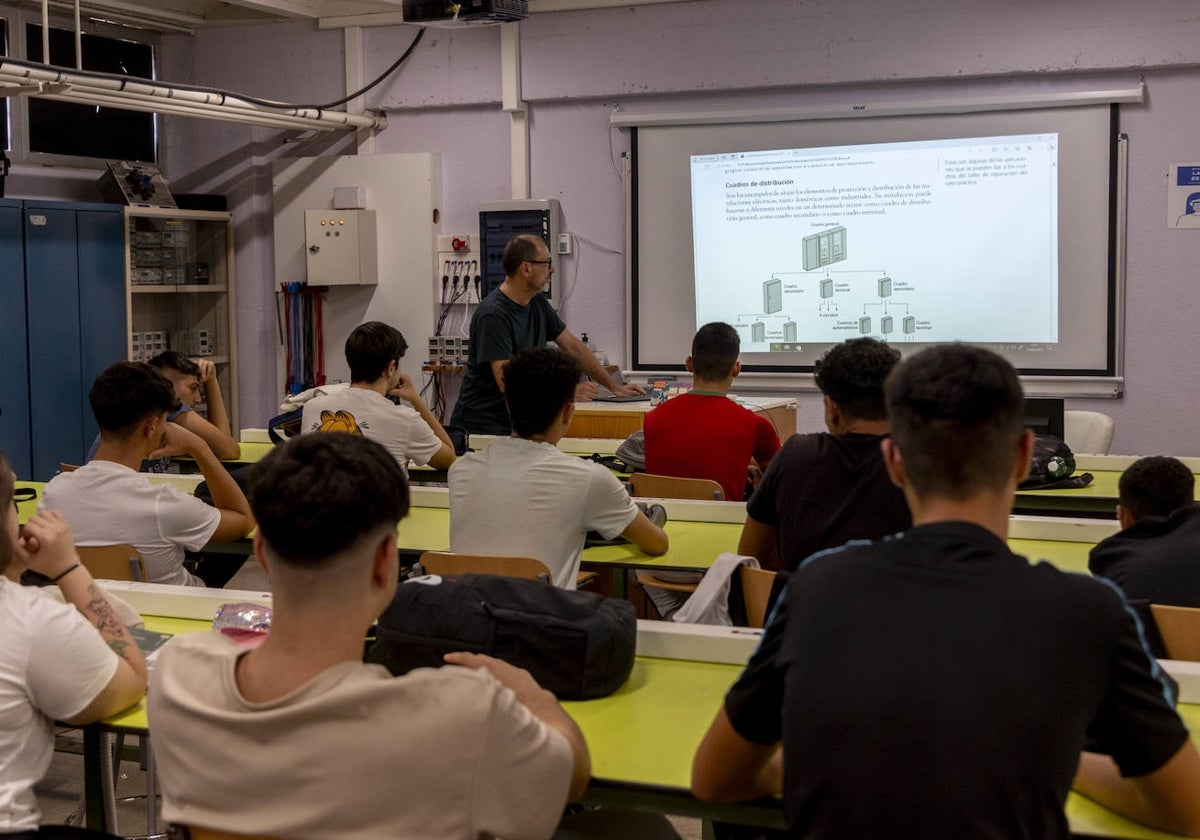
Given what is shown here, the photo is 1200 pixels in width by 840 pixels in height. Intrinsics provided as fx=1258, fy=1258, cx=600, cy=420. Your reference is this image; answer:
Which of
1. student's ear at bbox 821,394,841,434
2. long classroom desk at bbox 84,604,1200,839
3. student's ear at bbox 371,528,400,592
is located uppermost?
student's ear at bbox 821,394,841,434

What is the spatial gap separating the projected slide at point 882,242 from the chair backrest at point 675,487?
3.33 m

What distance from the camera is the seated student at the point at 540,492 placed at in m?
2.99

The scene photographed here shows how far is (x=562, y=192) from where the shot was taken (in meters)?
7.64

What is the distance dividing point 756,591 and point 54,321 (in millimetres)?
5731

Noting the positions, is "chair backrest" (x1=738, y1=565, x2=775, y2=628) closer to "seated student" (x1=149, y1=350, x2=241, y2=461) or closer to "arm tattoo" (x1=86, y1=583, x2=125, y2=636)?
"arm tattoo" (x1=86, y1=583, x2=125, y2=636)

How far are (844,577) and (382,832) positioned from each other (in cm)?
58

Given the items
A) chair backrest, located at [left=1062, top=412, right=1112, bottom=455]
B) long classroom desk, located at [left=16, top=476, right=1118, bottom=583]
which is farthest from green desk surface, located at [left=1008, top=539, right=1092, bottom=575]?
chair backrest, located at [left=1062, top=412, right=1112, bottom=455]

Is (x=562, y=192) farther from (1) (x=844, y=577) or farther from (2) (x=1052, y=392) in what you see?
(1) (x=844, y=577)

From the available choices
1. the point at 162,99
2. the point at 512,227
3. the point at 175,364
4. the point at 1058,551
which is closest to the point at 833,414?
the point at 1058,551

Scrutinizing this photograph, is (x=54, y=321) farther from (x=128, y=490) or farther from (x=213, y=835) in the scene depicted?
(x=213, y=835)

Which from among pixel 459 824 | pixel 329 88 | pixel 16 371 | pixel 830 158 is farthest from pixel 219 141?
pixel 459 824

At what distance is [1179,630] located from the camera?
7.54 feet

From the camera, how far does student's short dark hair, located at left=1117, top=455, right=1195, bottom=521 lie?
2852 mm

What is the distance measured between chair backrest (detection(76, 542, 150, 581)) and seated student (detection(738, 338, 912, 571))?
153 cm
